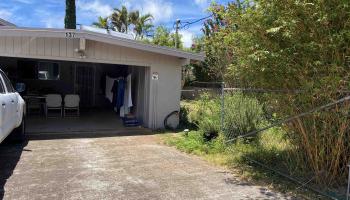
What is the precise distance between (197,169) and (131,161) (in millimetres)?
1444

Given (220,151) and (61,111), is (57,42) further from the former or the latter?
(220,151)

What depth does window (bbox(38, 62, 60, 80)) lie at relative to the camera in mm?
17062

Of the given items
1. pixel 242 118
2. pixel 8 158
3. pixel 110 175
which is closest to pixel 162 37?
pixel 242 118

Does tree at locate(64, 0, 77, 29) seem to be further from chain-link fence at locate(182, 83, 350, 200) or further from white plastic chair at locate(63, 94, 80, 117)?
chain-link fence at locate(182, 83, 350, 200)

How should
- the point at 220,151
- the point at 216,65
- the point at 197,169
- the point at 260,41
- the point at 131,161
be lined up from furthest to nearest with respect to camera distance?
the point at 216,65, the point at 220,151, the point at 131,161, the point at 197,169, the point at 260,41

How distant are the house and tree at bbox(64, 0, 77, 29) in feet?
16.6

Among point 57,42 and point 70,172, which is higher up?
point 57,42

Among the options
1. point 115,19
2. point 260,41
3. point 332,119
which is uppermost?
point 115,19

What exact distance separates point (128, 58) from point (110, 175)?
5.70 metres

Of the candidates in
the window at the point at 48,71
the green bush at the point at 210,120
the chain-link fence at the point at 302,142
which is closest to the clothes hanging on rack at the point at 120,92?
the green bush at the point at 210,120

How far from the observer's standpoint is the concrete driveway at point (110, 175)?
18.0 ft

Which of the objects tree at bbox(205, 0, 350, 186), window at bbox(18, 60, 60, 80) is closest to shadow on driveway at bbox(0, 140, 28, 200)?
tree at bbox(205, 0, 350, 186)

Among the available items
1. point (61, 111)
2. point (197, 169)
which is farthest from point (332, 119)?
point (61, 111)

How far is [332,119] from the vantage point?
5590 millimetres
